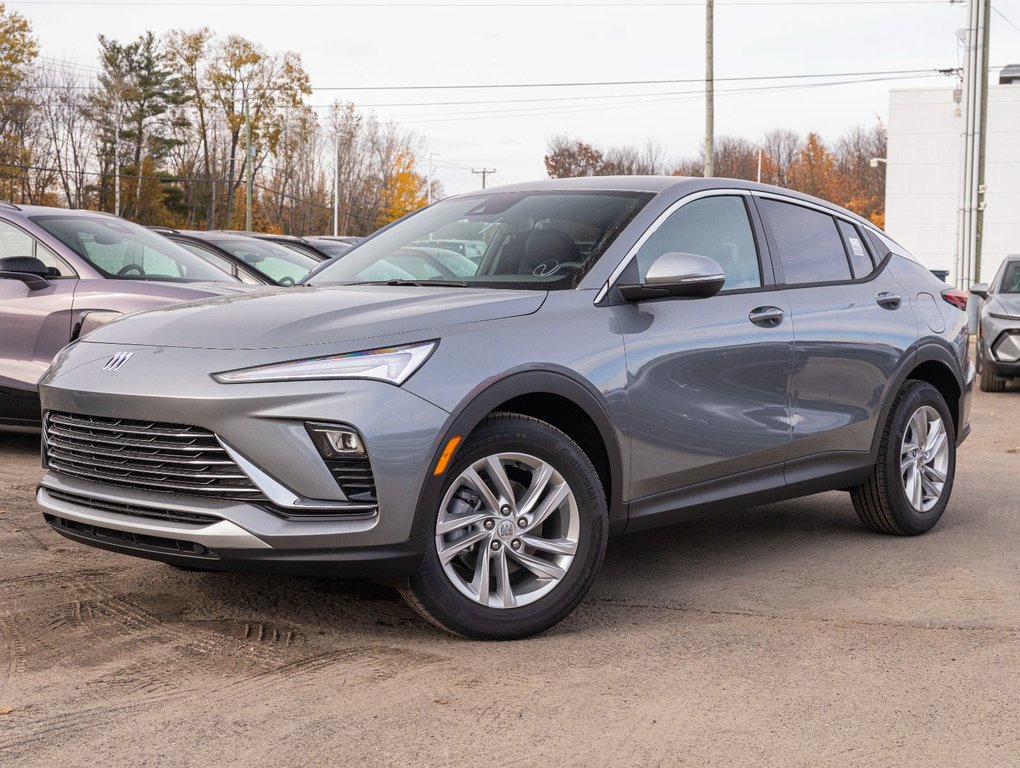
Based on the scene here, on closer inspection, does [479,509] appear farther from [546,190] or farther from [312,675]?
[546,190]

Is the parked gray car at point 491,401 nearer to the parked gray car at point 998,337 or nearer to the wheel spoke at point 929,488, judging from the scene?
the wheel spoke at point 929,488

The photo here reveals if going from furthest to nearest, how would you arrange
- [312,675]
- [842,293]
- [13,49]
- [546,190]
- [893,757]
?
[13,49], [842,293], [546,190], [312,675], [893,757]

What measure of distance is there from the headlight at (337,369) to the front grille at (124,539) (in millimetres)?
550

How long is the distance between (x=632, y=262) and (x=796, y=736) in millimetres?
2029

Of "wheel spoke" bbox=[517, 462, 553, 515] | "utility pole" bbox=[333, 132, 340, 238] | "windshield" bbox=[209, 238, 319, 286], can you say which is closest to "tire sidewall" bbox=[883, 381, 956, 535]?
"wheel spoke" bbox=[517, 462, 553, 515]

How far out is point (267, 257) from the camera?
13.7m

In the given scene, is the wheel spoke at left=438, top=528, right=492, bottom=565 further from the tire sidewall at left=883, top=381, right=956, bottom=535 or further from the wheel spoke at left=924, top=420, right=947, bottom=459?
the wheel spoke at left=924, top=420, right=947, bottom=459

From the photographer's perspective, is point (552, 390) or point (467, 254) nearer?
point (552, 390)

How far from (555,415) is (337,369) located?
97 centimetres

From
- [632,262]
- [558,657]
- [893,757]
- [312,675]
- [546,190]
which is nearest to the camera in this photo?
[893,757]

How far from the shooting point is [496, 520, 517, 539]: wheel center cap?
4.18m

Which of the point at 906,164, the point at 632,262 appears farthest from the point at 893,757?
the point at 906,164

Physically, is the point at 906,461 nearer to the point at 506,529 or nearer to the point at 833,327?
the point at 833,327

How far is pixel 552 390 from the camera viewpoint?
168 inches
